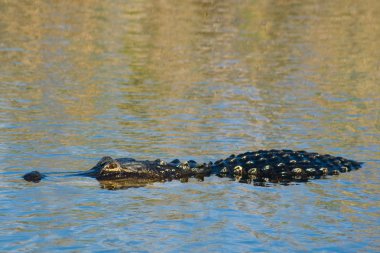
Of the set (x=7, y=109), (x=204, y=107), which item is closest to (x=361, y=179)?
(x=204, y=107)

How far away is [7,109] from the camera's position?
18.2 m

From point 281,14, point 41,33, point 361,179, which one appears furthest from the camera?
point 281,14

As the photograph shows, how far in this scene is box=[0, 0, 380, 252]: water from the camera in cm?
1076

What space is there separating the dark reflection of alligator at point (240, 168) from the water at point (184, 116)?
0.37 meters

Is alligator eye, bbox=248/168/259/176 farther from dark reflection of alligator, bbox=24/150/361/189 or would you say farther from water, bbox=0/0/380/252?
water, bbox=0/0/380/252

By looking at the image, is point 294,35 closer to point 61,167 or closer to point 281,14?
point 281,14

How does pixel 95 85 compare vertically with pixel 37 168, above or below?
above

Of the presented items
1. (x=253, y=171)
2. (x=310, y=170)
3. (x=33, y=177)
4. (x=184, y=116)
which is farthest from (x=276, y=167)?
(x=184, y=116)

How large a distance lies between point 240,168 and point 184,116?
4.53 m

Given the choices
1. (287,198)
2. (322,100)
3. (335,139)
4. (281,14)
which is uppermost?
(281,14)

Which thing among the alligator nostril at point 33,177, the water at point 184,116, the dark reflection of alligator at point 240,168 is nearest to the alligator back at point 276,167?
the dark reflection of alligator at point 240,168

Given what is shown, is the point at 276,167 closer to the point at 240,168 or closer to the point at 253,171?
the point at 253,171

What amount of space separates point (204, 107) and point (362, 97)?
3801 millimetres

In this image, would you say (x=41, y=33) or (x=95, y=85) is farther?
(x=41, y=33)
